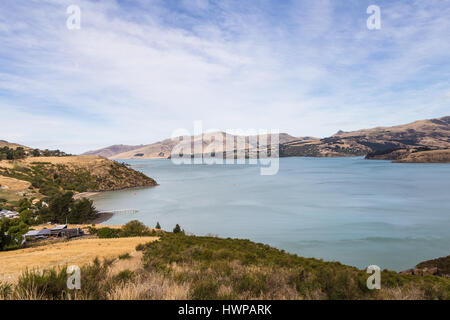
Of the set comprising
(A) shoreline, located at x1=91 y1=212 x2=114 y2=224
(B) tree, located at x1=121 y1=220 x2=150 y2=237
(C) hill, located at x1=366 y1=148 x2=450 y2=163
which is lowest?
(A) shoreline, located at x1=91 y1=212 x2=114 y2=224

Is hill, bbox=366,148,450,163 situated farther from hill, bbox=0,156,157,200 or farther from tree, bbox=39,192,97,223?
tree, bbox=39,192,97,223

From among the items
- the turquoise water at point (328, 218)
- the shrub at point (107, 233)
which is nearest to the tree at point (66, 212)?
the turquoise water at point (328, 218)

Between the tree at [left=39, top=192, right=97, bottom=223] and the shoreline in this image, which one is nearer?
the tree at [left=39, top=192, right=97, bottom=223]

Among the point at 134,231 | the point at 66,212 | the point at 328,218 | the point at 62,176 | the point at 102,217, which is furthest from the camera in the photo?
the point at 62,176

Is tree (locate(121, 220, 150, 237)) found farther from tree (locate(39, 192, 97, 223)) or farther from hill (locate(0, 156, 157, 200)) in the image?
hill (locate(0, 156, 157, 200))

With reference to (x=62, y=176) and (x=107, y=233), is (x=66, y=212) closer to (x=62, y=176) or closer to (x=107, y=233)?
(x=107, y=233)

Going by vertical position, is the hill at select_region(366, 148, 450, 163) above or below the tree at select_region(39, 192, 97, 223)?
above

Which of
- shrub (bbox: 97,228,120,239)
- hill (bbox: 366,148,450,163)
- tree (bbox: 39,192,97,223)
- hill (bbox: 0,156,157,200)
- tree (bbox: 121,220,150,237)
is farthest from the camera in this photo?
→ hill (bbox: 366,148,450,163)

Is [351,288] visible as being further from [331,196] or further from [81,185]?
[81,185]

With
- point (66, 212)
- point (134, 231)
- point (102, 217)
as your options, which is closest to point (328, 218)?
point (134, 231)

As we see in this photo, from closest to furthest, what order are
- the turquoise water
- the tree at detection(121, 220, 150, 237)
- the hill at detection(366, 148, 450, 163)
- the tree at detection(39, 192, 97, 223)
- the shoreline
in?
the tree at detection(121, 220, 150, 237)
the turquoise water
the tree at detection(39, 192, 97, 223)
the shoreline
the hill at detection(366, 148, 450, 163)

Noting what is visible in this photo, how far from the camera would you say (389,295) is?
6.38 meters

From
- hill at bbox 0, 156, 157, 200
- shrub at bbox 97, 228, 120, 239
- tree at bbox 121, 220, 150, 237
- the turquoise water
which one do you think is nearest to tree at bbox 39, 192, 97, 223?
the turquoise water
